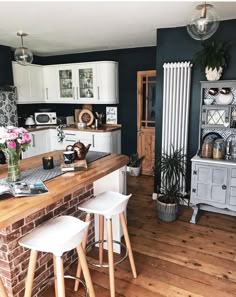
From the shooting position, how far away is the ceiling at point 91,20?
2.53 metres

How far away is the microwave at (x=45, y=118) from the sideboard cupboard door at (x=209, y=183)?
3.27 m

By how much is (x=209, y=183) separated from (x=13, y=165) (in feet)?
7.16

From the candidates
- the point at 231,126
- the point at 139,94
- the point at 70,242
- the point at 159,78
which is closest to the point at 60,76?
the point at 139,94

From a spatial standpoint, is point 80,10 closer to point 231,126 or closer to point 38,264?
point 231,126

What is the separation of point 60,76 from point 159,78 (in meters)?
2.45

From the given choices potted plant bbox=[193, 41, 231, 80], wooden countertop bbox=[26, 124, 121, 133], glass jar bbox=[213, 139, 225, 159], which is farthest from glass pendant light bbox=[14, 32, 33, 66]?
glass jar bbox=[213, 139, 225, 159]

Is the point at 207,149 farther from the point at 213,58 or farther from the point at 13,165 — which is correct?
the point at 13,165

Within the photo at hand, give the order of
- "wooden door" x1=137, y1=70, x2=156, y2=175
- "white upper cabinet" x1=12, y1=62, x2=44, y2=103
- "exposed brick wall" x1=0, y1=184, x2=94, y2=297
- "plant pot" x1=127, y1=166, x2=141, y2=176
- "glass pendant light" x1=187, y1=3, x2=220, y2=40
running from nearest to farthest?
"exposed brick wall" x1=0, y1=184, x2=94, y2=297 → "glass pendant light" x1=187, y1=3, x2=220, y2=40 → "white upper cabinet" x1=12, y1=62, x2=44, y2=103 → "wooden door" x1=137, y1=70, x2=156, y2=175 → "plant pot" x1=127, y1=166, x2=141, y2=176

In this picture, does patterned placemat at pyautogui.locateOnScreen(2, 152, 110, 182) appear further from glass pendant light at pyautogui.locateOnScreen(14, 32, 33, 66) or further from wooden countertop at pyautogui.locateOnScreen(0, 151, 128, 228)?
glass pendant light at pyautogui.locateOnScreen(14, 32, 33, 66)

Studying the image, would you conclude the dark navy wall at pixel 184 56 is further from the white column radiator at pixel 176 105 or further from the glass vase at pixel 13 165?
the glass vase at pixel 13 165

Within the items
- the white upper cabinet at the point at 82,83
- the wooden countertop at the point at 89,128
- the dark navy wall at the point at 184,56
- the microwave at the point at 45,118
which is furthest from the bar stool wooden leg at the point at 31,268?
the microwave at the point at 45,118

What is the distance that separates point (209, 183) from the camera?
9.77 ft

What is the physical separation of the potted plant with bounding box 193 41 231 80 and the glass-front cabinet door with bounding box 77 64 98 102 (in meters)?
2.27

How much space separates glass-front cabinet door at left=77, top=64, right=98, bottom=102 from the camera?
192 inches
